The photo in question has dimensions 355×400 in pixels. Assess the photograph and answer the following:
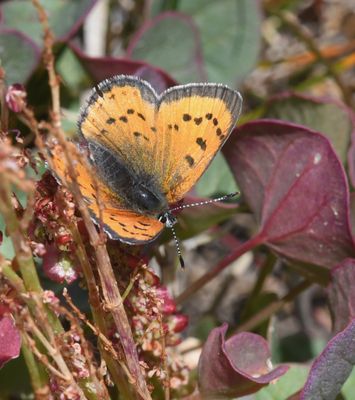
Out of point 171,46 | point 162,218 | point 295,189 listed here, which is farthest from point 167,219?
point 171,46

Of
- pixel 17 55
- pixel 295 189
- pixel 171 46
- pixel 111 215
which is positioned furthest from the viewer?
pixel 171 46

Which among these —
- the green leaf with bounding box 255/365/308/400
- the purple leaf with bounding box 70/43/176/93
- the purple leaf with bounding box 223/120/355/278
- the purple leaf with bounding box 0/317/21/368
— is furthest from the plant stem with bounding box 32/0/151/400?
the purple leaf with bounding box 70/43/176/93

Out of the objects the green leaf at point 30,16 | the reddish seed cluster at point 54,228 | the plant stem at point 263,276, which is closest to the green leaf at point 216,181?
the plant stem at point 263,276

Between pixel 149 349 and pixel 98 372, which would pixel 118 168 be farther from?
pixel 98 372

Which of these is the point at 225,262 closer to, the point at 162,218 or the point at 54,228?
the point at 162,218

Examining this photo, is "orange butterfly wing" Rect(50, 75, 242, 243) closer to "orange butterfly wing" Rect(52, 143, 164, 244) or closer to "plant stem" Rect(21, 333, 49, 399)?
"orange butterfly wing" Rect(52, 143, 164, 244)
